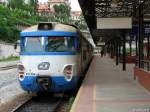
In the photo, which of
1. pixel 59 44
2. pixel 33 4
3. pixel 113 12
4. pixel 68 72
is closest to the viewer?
pixel 68 72

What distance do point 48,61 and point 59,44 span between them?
981mm

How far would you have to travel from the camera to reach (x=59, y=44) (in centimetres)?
2031

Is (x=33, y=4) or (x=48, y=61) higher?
(x=33, y=4)

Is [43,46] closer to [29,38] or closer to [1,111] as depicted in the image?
[29,38]

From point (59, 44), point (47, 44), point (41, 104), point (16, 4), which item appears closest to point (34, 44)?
point (47, 44)

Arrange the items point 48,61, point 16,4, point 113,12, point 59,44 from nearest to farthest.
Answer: point 48,61, point 59,44, point 113,12, point 16,4

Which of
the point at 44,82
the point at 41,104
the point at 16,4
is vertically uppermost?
the point at 16,4

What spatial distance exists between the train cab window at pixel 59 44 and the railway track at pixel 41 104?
2014 millimetres

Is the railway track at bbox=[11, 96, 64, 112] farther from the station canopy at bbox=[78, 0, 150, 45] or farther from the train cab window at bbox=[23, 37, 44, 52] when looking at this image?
the station canopy at bbox=[78, 0, 150, 45]

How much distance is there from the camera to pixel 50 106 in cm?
Answer: 1872

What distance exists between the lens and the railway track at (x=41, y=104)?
17.6 m

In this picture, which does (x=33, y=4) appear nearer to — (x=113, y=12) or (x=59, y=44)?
(x=113, y=12)

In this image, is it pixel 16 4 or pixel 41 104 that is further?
pixel 16 4

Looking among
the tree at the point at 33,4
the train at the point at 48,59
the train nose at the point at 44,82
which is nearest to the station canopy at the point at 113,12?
the train at the point at 48,59
